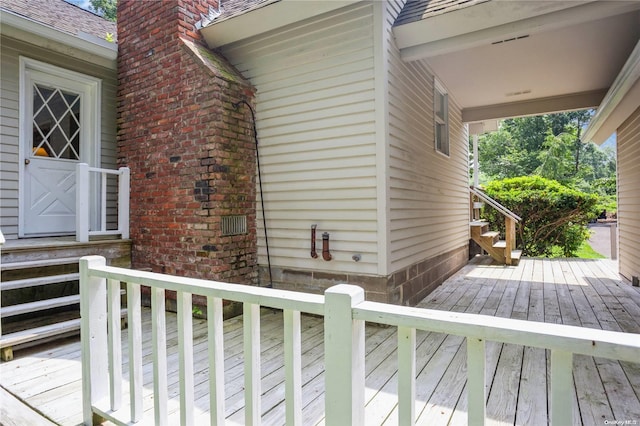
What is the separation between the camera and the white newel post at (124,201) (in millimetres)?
4461

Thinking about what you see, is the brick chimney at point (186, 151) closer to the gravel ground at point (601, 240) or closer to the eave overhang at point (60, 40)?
the eave overhang at point (60, 40)

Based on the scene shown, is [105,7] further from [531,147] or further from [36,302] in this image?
[531,147]

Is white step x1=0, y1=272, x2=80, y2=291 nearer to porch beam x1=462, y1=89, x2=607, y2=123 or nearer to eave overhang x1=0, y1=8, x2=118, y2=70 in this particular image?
eave overhang x1=0, y1=8, x2=118, y2=70

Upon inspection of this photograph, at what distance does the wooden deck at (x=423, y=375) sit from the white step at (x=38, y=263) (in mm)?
792

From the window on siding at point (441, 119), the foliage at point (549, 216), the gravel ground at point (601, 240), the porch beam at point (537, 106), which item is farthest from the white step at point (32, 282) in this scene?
the gravel ground at point (601, 240)

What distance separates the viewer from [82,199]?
155 inches

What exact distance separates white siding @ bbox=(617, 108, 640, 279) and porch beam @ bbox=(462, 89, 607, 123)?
0.61 meters

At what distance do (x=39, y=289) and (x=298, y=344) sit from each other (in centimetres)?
418

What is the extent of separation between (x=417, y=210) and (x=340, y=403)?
3.53m

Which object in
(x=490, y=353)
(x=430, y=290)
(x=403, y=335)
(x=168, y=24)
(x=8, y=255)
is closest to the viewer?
(x=403, y=335)

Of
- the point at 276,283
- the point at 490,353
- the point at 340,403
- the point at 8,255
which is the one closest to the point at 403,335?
the point at 340,403

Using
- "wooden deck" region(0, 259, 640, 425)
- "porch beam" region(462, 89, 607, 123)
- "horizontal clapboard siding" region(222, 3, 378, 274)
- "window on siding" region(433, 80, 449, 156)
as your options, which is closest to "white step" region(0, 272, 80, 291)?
"wooden deck" region(0, 259, 640, 425)

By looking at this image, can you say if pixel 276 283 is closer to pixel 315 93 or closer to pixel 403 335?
pixel 315 93

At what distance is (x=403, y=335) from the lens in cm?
108
